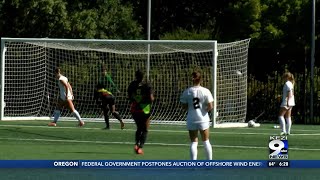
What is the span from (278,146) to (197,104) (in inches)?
87.2

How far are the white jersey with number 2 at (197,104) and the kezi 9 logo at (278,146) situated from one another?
194cm

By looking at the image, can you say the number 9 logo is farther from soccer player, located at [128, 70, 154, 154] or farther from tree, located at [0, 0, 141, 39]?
tree, located at [0, 0, 141, 39]

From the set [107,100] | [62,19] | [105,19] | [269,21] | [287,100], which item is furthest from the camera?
[269,21]

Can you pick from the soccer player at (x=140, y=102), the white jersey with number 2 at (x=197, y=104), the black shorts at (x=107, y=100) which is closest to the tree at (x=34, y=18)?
the black shorts at (x=107, y=100)

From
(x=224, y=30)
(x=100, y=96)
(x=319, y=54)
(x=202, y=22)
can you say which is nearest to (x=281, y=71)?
(x=319, y=54)

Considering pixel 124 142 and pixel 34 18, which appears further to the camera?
pixel 34 18

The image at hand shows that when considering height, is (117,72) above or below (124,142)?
above

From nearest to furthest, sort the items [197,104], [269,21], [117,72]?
[197,104] → [117,72] → [269,21]

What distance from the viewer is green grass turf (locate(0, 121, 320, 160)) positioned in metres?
21.5

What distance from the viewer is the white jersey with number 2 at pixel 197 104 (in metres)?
18.7

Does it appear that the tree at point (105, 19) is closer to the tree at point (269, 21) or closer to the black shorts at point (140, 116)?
the tree at point (269, 21)

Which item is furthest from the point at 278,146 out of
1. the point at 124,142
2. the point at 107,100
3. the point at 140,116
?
the point at 107,100

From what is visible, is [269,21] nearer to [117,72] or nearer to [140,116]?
[117,72]

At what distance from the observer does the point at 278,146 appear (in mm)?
17141
